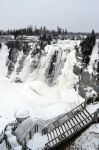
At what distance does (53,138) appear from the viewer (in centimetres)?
1541

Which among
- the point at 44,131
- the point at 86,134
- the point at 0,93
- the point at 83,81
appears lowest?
the point at 0,93

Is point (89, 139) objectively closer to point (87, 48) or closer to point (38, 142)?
point (38, 142)

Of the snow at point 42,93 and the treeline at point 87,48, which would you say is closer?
the snow at point 42,93

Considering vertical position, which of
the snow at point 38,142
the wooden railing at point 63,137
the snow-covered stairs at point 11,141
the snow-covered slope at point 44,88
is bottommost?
the snow-covered slope at point 44,88

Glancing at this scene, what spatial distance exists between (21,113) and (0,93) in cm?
2267

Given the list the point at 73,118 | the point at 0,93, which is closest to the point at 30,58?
the point at 0,93

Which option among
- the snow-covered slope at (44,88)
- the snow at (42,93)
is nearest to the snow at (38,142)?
the snow at (42,93)

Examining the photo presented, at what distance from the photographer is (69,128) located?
15312mm

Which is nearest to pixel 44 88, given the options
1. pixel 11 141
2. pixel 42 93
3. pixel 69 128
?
pixel 42 93

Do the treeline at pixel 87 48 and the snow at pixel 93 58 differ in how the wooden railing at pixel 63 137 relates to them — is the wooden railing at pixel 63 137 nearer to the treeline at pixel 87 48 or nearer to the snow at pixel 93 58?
the snow at pixel 93 58

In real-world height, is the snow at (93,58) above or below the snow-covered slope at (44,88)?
above

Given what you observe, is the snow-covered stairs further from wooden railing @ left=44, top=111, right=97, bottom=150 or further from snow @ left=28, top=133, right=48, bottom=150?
wooden railing @ left=44, top=111, right=97, bottom=150

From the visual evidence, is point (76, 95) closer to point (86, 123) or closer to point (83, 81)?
point (83, 81)

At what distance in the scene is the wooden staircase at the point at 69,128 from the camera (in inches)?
580
